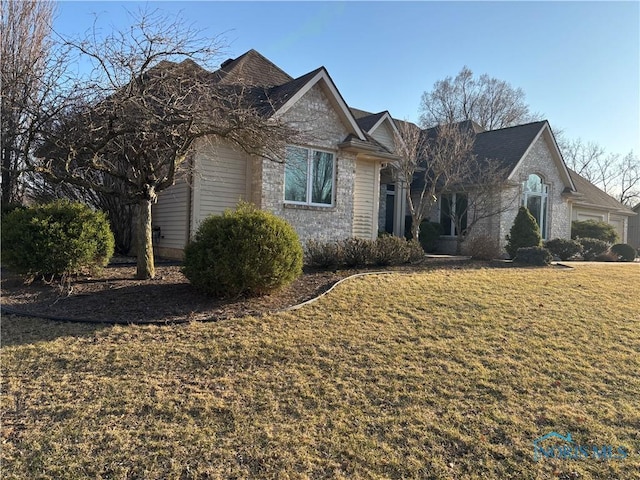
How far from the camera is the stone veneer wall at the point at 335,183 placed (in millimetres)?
12211

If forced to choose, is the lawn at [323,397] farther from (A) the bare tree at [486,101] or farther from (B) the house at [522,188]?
(A) the bare tree at [486,101]

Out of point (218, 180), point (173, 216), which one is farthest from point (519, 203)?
point (173, 216)

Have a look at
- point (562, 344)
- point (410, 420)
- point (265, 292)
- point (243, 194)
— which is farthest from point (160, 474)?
point (243, 194)

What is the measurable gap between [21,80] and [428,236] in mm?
16264

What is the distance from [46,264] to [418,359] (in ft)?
22.1

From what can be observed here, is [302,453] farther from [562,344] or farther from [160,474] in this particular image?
[562,344]

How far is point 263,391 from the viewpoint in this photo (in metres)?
Answer: 4.45

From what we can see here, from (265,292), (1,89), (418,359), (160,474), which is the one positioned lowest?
(160,474)

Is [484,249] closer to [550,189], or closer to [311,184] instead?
[311,184]

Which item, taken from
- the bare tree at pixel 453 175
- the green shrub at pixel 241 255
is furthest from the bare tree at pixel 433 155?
the green shrub at pixel 241 255

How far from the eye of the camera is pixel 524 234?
16.6 meters

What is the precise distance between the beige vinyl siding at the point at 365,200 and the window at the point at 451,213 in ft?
16.3

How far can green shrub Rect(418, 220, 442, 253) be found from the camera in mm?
20188

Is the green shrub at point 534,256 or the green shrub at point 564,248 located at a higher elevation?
the green shrub at point 564,248
